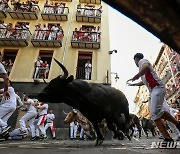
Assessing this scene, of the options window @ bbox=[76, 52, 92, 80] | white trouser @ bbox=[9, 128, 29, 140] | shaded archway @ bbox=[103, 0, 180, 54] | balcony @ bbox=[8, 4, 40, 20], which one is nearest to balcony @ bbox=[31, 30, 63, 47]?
window @ bbox=[76, 52, 92, 80]

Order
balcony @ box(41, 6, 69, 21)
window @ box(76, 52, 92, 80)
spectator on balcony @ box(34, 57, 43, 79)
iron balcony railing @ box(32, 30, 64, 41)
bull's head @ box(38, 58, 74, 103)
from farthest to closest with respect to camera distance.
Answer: balcony @ box(41, 6, 69, 21), iron balcony railing @ box(32, 30, 64, 41), window @ box(76, 52, 92, 80), spectator on balcony @ box(34, 57, 43, 79), bull's head @ box(38, 58, 74, 103)

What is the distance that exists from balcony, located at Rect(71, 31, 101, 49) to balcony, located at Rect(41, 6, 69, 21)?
256 centimetres

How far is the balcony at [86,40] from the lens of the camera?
17.1 metres

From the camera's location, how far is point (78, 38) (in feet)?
57.7

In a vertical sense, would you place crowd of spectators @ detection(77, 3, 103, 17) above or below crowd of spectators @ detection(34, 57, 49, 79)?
above

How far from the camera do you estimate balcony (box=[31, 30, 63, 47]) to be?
1698 cm

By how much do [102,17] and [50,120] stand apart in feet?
41.9

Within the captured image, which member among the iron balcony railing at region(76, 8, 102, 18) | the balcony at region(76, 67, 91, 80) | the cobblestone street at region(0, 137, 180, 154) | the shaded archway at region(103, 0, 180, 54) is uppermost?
the iron balcony railing at region(76, 8, 102, 18)

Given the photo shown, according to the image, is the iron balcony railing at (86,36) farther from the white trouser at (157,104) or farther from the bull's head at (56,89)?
the white trouser at (157,104)

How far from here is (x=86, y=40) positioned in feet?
57.1

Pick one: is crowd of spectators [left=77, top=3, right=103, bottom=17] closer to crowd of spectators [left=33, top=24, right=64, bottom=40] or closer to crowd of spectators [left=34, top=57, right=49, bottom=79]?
crowd of spectators [left=33, top=24, right=64, bottom=40]

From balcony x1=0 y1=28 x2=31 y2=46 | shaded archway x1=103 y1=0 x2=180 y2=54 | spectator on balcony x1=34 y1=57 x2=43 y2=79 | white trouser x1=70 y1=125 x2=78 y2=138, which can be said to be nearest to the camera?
shaded archway x1=103 y1=0 x2=180 y2=54

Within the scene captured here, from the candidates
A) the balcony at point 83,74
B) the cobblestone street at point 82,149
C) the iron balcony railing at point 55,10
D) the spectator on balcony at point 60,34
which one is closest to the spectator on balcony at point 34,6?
Result: the iron balcony railing at point 55,10

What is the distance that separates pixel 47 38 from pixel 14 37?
9.00 ft
